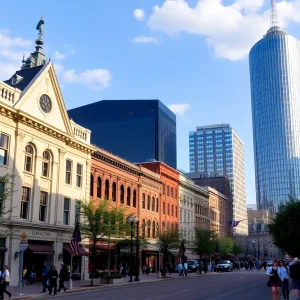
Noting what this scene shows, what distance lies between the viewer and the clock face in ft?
131

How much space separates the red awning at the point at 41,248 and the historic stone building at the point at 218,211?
5946 centimetres

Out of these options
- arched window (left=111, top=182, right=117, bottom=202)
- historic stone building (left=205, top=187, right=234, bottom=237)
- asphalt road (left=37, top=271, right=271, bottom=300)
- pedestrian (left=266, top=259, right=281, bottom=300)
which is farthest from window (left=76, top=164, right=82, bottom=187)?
historic stone building (left=205, top=187, right=234, bottom=237)

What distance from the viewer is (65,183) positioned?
42.2m

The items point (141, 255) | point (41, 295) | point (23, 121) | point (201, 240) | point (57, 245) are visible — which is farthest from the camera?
point (201, 240)

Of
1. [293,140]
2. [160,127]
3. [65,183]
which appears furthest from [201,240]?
[293,140]

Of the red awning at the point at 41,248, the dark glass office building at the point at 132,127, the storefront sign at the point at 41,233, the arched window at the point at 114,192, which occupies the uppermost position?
the dark glass office building at the point at 132,127

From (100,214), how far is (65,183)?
7.25m

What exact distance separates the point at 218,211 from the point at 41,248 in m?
72.8

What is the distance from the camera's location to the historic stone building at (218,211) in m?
98.5

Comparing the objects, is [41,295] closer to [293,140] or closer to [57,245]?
[57,245]

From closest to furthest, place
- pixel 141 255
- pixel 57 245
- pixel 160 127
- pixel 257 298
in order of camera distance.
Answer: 1. pixel 257 298
2. pixel 57 245
3. pixel 141 255
4. pixel 160 127

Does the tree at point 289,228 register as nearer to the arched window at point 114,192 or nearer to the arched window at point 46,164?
the arched window at point 114,192

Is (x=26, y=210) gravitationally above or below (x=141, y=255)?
→ above

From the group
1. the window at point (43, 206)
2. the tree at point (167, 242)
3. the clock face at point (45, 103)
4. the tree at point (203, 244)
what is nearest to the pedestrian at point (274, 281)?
the window at point (43, 206)
